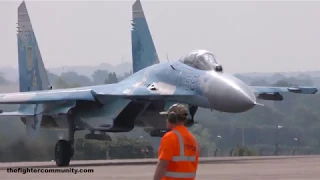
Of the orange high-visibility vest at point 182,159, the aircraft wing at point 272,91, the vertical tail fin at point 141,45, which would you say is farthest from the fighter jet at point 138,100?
the orange high-visibility vest at point 182,159

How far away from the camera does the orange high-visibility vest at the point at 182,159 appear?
857cm

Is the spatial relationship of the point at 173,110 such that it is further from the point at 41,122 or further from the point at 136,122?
the point at 41,122

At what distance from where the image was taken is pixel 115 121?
2184cm

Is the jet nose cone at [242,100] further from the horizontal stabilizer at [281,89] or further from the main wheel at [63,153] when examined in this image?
the horizontal stabilizer at [281,89]

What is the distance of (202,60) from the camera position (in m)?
21.4

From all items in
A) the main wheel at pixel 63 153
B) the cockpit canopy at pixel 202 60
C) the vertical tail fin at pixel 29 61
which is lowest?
the main wheel at pixel 63 153

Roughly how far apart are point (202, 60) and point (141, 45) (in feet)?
22.1

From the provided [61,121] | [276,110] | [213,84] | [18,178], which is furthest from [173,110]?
[276,110]

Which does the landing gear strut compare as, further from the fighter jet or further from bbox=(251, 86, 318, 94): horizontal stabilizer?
bbox=(251, 86, 318, 94): horizontal stabilizer

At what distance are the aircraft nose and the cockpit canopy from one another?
731 mm

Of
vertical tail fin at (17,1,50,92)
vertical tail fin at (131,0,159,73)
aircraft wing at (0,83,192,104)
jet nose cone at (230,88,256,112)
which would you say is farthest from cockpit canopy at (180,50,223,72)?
vertical tail fin at (17,1,50,92)

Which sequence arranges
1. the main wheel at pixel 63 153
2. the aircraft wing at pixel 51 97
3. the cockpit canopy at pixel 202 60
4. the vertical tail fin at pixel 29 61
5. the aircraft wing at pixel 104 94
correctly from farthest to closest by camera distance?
the vertical tail fin at pixel 29 61, the aircraft wing at pixel 51 97, the main wheel at pixel 63 153, the aircraft wing at pixel 104 94, the cockpit canopy at pixel 202 60

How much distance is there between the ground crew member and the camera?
847 cm

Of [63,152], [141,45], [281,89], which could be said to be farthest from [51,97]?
[281,89]
